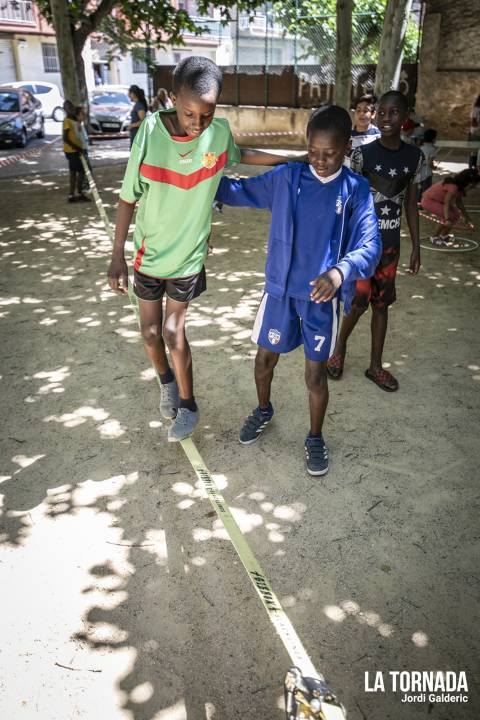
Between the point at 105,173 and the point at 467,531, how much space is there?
44.9 ft

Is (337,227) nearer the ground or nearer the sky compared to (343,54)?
nearer the ground

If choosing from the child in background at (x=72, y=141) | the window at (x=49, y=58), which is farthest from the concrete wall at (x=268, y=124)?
the window at (x=49, y=58)

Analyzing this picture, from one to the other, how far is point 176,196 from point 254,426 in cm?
167

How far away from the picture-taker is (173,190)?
10.3ft

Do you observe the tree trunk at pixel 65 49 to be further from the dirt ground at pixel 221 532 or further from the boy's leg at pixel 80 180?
the dirt ground at pixel 221 532

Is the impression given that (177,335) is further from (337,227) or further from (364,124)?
(364,124)

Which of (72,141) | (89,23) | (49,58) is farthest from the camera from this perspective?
(49,58)

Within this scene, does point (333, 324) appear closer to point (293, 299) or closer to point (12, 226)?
point (293, 299)

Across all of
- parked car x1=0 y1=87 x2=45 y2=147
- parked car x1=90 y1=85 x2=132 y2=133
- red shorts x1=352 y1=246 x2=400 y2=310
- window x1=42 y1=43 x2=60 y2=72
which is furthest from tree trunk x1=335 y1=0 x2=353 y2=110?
window x1=42 y1=43 x2=60 y2=72

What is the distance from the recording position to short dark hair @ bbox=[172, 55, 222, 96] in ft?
9.21

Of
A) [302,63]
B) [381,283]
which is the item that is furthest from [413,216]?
[302,63]

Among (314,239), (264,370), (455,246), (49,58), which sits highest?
(49,58)

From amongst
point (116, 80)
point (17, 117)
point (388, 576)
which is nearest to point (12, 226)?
point (388, 576)

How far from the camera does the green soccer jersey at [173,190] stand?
3033 mm
